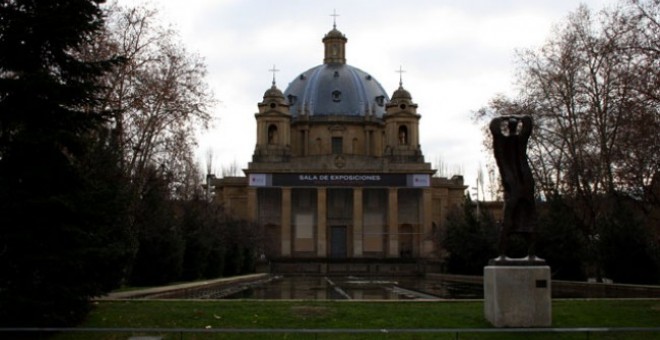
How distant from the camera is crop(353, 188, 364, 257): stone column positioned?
79812mm

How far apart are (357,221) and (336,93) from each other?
64.6 ft

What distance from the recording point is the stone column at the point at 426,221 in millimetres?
80562

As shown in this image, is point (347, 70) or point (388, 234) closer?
point (388, 234)

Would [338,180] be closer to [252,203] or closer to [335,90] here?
[252,203]

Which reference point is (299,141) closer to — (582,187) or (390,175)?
(390,175)

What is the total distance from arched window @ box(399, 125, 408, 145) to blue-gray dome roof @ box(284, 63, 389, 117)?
6.35 metres

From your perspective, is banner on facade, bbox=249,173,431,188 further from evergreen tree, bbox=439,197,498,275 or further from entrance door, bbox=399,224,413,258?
evergreen tree, bbox=439,197,498,275

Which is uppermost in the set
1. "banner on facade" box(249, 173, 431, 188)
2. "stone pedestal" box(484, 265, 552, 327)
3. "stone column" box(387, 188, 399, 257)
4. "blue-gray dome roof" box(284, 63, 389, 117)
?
Result: "blue-gray dome roof" box(284, 63, 389, 117)

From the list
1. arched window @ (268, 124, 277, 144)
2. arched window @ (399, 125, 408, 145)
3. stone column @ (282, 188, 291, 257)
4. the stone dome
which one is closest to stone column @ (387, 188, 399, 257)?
arched window @ (399, 125, 408, 145)

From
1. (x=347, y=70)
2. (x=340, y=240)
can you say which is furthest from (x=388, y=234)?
(x=347, y=70)

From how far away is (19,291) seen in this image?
39.2ft

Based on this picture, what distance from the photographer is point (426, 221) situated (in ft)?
266

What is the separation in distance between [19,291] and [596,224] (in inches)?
1088

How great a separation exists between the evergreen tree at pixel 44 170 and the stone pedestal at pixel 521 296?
684 centimetres
